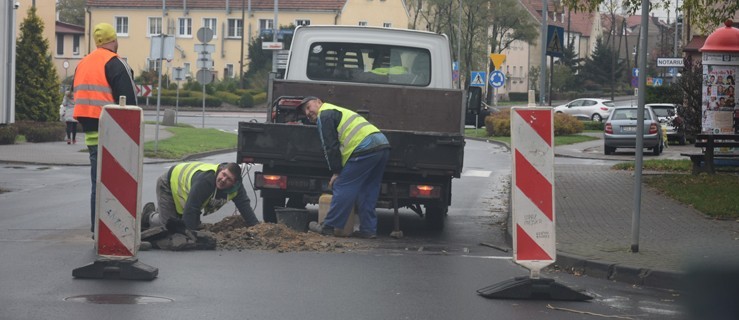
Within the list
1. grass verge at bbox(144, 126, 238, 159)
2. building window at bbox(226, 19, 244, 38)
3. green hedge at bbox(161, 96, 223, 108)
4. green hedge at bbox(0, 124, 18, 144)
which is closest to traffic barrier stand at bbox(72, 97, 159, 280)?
grass verge at bbox(144, 126, 238, 159)

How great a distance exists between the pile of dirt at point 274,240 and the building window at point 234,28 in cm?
8376

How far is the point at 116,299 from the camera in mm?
7613

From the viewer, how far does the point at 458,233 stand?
13.4 meters

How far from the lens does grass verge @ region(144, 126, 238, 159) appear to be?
95.6 ft

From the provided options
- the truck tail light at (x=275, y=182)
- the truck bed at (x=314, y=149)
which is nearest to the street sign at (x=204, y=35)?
the truck tail light at (x=275, y=182)

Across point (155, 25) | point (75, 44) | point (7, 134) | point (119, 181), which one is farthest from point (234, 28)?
point (119, 181)

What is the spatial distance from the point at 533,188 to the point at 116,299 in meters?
2.99

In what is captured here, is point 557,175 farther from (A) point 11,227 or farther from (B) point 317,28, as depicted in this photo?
(A) point 11,227

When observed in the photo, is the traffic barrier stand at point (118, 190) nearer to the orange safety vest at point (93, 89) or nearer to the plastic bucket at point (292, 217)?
the orange safety vest at point (93, 89)

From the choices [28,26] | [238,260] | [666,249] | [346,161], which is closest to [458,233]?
[346,161]

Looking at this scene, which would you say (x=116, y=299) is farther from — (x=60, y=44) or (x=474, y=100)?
(x=60, y=44)

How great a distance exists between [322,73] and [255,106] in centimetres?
6078

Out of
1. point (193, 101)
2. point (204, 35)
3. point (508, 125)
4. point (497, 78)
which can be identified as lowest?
point (508, 125)

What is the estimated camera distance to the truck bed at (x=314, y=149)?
1241cm
